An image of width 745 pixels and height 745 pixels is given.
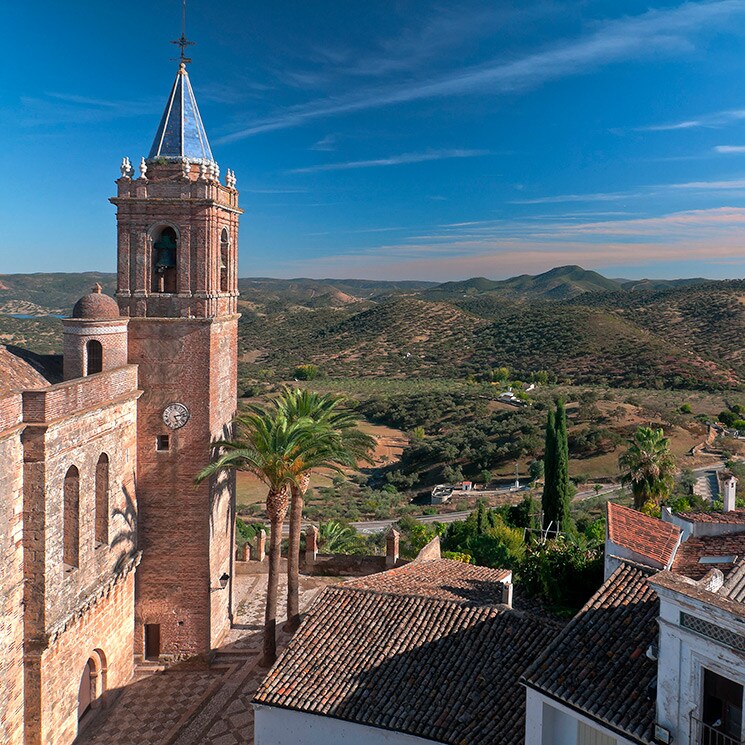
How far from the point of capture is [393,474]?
4644 centimetres

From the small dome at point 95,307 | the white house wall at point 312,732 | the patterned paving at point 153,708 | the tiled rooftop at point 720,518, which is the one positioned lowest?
the patterned paving at point 153,708

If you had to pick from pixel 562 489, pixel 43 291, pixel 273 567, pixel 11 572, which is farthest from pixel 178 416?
pixel 43 291

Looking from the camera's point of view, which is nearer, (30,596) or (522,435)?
(30,596)

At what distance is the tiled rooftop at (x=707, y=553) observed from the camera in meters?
11.7

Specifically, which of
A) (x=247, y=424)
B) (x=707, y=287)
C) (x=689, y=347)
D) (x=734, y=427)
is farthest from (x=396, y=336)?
(x=247, y=424)

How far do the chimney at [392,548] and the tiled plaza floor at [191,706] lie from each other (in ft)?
15.4

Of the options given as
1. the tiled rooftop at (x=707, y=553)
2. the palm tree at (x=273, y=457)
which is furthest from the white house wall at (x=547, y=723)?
the palm tree at (x=273, y=457)

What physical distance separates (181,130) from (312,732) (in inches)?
543

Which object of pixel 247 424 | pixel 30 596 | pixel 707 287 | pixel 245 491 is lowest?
pixel 245 491

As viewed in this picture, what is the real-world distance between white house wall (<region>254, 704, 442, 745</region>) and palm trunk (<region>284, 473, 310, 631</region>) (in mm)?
5568

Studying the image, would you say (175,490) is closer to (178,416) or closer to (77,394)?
(178,416)

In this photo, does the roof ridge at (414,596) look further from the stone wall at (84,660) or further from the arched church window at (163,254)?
the arched church window at (163,254)

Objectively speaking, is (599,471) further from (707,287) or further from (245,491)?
(707,287)

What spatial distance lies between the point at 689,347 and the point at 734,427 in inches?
1060
